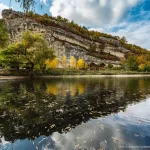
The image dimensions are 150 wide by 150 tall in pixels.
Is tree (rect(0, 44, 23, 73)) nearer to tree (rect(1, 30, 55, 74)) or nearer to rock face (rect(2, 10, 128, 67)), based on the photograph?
tree (rect(1, 30, 55, 74))

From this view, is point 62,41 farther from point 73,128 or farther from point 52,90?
point 73,128

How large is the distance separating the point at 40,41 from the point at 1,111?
1913 inches

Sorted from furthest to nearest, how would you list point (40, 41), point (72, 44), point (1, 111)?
point (72, 44), point (40, 41), point (1, 111)

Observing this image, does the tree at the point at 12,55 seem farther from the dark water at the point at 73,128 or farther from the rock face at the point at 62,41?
the rock face at the point at 62,41

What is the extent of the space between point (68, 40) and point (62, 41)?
8753 mm

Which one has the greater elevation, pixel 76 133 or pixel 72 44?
pixel 72 44

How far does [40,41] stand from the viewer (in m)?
60.2

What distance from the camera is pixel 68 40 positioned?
144 meters

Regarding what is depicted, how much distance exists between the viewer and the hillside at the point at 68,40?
Answer: 130000mm

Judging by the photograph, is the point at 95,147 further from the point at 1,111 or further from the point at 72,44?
the point at 72,44

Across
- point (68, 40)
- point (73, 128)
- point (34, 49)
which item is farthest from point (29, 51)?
point (68, 40)

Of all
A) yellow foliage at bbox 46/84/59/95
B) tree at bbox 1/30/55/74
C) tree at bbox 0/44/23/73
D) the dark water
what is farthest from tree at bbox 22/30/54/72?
the dark water

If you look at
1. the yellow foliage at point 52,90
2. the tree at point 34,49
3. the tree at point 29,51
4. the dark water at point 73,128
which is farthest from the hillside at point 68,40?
the dark water at point 73,128

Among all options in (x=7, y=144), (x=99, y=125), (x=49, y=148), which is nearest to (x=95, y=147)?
(x=49, y=148)
